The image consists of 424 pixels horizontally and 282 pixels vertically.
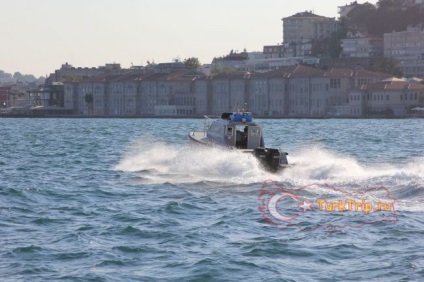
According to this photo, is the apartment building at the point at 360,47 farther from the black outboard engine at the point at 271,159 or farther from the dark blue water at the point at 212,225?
the black outboard engine at the point at 271,159

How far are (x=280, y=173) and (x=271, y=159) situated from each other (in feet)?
1.50

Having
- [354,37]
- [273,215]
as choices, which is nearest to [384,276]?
[273,215]

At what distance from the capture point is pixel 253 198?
2625 centimetres

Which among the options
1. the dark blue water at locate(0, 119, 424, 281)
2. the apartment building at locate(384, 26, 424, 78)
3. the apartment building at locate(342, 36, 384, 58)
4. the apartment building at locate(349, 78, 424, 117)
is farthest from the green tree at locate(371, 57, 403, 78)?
the dark blue water at locate(0, 119, 424, 281)

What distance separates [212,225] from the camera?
22.2m

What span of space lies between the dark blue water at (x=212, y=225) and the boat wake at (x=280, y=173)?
0.05 meters

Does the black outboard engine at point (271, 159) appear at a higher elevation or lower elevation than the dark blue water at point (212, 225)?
higher

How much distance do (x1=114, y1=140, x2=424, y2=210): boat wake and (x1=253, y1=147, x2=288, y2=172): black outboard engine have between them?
162mm

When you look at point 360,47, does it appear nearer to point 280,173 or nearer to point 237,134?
point 237,134

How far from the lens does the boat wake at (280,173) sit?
27.2 metres

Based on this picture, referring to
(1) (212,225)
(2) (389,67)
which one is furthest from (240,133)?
(2) (389,67)

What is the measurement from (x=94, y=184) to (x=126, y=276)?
13846mm

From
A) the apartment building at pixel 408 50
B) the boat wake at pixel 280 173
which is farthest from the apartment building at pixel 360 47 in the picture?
the boat wake at pixel 280 173

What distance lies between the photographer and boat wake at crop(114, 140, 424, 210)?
27219 mm
